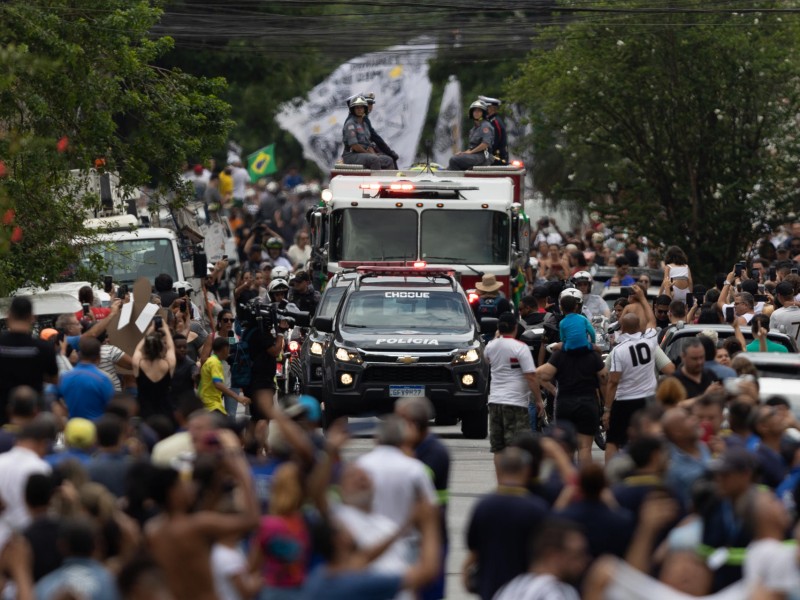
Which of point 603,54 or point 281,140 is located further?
point 281,140

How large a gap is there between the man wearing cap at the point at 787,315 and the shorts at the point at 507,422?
4392mm

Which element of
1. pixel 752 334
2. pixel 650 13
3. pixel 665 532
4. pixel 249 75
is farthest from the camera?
pixel 249 75

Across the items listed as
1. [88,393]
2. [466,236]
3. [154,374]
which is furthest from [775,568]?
[466,236]

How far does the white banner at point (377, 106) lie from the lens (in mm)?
37094

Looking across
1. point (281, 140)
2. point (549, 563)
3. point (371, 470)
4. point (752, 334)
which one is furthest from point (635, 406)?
point (281, 140)

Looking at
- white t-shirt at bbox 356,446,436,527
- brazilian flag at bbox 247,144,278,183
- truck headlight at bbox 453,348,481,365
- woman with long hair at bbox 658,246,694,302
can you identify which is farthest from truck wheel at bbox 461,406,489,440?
brazilian flag at bbox 247,144,278,183

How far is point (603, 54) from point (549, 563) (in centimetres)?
2385

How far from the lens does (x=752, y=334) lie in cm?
1842

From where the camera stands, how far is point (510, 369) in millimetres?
16719

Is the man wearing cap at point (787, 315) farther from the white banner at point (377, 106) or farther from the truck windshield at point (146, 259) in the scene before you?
the white banner at point (377, 106)

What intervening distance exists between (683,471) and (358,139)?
54.9 ft

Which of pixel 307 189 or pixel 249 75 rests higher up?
pixel 249 75

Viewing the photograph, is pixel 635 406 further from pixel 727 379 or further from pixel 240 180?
pixel 240 180

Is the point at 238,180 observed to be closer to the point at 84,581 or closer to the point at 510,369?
the point at 510,369
